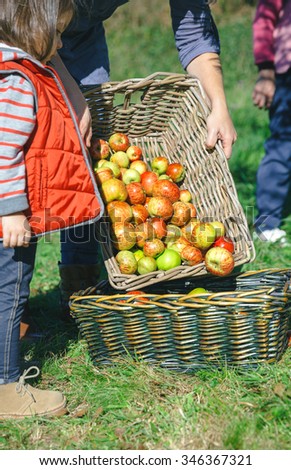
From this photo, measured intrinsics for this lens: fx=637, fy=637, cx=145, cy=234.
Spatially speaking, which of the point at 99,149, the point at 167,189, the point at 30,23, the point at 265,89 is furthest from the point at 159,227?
the point at 265,89

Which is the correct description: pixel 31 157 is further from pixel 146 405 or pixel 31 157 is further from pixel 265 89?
pixel 265 89

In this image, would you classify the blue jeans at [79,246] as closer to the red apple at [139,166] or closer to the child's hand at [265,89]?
the red apple at [139,166]

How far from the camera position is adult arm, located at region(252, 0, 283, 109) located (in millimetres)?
4039

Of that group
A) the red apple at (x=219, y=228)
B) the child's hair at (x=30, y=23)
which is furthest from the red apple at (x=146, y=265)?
the child's hair at (x=30, y=23)

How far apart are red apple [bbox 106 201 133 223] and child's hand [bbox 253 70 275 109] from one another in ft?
5.58

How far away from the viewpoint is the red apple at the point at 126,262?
2592mm

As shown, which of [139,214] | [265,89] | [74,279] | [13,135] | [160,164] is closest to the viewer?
[13,135]

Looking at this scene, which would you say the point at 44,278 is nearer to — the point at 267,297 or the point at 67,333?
the point at 67,333

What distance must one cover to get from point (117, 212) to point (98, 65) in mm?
818

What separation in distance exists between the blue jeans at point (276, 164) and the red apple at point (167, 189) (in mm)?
1442

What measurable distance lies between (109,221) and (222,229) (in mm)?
487

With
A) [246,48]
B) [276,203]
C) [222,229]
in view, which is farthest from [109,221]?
[246,48]

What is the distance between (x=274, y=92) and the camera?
4.12 m

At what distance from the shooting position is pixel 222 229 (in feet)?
9.00
